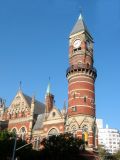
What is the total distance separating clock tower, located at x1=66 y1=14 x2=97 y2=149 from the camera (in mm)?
58491

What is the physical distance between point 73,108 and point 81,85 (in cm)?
492

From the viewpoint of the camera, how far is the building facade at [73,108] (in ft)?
194

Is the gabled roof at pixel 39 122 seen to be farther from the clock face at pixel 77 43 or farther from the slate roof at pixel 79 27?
the slate roof at pixel 79 27

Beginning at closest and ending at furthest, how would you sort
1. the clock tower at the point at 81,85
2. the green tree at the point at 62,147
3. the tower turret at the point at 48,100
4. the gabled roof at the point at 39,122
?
the green tree at the point at 62,147 < the clock tower at the point at 81,85 < the gabled roof at the point at 39,122 < the tower turret at the point at 48,100

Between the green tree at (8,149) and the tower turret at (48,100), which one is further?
the tower turret at (48,100)

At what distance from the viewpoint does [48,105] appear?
7075 cm

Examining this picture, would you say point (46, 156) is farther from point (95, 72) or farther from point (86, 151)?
point (95, 72)

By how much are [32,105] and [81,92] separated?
12.9m

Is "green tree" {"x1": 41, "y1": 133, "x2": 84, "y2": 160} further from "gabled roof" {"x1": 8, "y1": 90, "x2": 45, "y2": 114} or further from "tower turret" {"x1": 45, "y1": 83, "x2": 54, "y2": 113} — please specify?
"gabled roof" {"x1": 8, "y1": 90, "x2": 45, "y2": 114}

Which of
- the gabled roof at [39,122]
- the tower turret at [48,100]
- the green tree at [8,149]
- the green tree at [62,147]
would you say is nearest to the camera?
the green tree at [8,149]

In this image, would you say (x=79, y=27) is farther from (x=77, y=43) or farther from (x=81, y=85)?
(x=81, y=85)

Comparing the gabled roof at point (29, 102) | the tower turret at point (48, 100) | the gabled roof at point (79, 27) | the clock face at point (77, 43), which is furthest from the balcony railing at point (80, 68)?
the gabled roof at point (29, 102)

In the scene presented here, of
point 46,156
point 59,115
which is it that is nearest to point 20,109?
point 59,115

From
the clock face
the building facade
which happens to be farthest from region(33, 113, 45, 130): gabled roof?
the clock face
